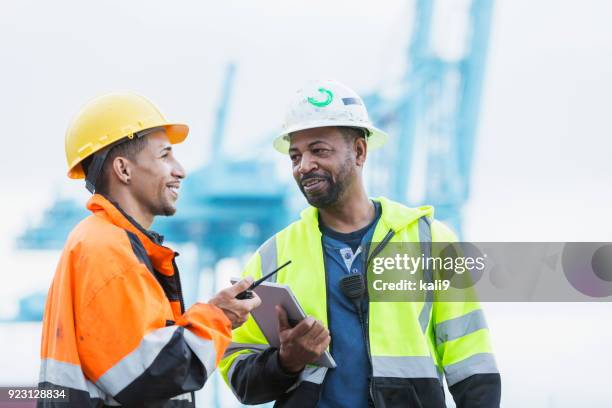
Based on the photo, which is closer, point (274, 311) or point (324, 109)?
point (274, 311)

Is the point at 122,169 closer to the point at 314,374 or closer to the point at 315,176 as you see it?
the point at 315,176

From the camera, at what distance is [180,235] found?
87.1ft

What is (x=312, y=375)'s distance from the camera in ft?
10.1

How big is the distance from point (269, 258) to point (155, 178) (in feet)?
2.14

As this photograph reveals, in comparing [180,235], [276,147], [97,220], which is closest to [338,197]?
[276,147]

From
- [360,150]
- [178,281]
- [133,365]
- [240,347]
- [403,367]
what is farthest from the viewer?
[360,150]

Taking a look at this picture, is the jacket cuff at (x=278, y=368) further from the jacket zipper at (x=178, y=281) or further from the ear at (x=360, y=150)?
the ear at (x=360, y=150)

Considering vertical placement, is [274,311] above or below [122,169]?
below

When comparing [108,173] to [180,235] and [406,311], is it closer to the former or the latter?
[406,311]

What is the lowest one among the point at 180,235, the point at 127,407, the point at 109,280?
the point at 127,407

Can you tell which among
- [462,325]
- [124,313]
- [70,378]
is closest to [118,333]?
[124,313]

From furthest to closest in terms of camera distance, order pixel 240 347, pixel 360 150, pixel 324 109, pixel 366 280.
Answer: pixel 360 150 < pixel 324 109 < pixel 240 347 < pixel 366 280

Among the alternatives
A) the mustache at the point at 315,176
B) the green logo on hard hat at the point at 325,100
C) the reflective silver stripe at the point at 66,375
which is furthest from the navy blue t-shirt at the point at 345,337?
the reflective silver stripe at the point at 66,375

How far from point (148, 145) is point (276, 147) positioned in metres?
0.91
